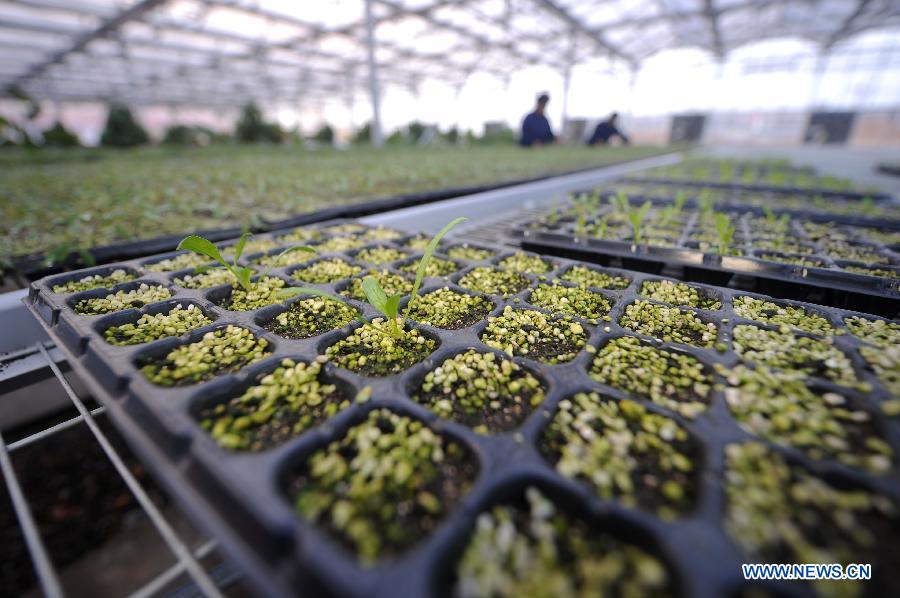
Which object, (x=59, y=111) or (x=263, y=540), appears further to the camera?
(x=59, y=111)

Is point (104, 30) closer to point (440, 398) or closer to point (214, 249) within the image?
point (214, 249)

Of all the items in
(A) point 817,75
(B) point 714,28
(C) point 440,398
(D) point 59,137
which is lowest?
(C) point 440,398

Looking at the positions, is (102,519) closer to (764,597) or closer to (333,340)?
(333,340)

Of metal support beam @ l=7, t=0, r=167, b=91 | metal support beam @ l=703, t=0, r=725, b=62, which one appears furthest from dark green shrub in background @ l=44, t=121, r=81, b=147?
metal support beam @ l=703, t=0, r=725, b=62

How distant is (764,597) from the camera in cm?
38

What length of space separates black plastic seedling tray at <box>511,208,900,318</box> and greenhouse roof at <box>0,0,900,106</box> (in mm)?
6179

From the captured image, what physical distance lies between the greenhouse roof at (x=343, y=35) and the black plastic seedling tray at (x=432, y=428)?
6.88m

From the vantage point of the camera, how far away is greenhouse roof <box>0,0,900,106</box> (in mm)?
8844

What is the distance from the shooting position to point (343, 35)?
11.4 meters

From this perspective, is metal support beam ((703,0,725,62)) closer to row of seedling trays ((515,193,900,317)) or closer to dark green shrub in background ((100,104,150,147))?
row of seedling trays ((515,193,900,317))

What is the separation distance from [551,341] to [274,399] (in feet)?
1.90

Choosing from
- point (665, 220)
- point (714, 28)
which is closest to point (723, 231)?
point (665, 220)

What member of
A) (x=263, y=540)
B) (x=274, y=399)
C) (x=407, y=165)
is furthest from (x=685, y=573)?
(x=407, y=165)

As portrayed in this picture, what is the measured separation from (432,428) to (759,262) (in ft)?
4.15
